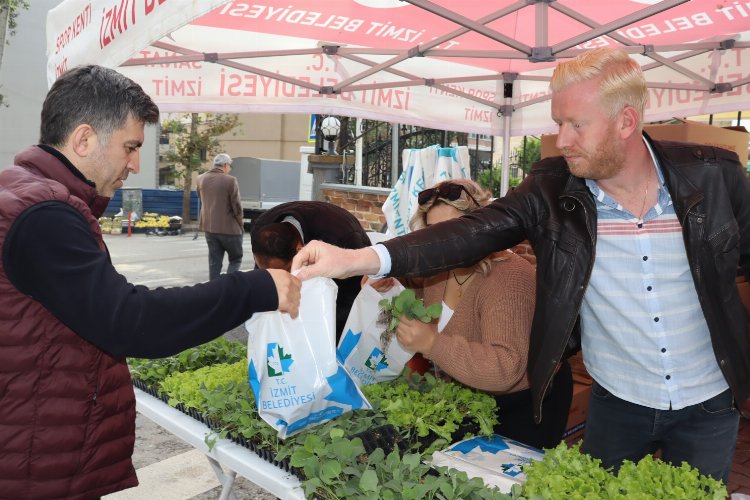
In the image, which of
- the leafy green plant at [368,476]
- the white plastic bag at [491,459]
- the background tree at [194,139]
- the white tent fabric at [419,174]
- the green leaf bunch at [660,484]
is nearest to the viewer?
the green leaf bunch at [660,484]

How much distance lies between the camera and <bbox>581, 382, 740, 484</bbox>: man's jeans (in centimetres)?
200

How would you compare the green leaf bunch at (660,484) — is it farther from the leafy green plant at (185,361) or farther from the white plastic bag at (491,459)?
the leafy green plant at (185,361)

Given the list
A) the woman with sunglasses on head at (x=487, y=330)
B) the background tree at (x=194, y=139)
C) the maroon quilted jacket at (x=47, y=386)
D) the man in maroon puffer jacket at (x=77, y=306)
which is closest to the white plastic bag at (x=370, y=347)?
the woman with sunglasses on head at (x=487, y=330)

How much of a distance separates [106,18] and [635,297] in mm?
2201

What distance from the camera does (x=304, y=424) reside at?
2029 mm

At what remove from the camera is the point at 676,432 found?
2023mm

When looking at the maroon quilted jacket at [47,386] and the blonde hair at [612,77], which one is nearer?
the maroon quilted jacket at [47,386]

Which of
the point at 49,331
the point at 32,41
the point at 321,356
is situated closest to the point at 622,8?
the point at 321,356

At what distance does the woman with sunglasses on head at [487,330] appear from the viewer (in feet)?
7.25

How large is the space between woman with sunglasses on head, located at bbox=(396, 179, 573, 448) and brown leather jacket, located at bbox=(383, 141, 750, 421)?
152 mm

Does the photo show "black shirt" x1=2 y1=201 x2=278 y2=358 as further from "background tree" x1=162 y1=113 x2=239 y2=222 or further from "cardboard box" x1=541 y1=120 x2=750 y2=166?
"background tree" x1=162 y1=113 x2=239 y2=222

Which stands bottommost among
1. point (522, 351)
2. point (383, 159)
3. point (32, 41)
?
point (522, 351)

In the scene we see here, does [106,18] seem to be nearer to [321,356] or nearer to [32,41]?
[321,356]

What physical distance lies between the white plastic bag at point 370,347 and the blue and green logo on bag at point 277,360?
0.55m
